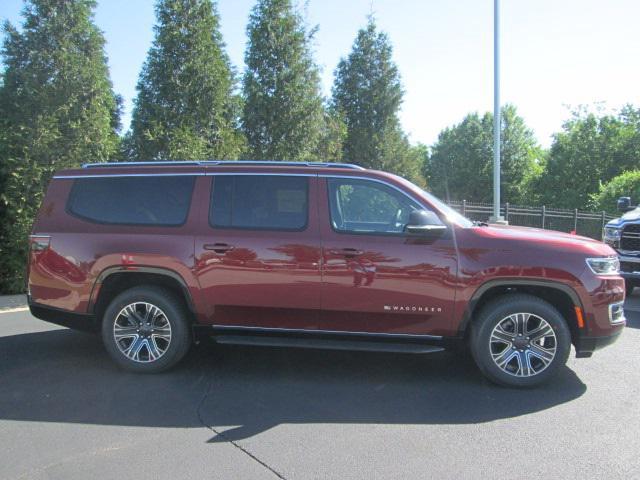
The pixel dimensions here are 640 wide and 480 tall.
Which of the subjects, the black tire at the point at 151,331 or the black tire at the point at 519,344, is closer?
the black tire at the point at 519,344

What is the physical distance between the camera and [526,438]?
3.78 metres

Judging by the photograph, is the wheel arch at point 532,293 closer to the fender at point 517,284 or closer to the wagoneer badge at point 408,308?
the fender at point 517,284

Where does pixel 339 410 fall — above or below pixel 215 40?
below

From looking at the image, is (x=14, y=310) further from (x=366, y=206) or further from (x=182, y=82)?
(x=366, y=206)

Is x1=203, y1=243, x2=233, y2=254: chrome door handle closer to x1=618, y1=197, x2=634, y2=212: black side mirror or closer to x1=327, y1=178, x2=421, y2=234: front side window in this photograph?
x1=327, y1=178, x2=421, y2=234: front side window

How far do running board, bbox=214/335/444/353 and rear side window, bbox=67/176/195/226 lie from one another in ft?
4.10

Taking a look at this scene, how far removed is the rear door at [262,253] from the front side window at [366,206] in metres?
0.22

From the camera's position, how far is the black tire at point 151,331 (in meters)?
5.05

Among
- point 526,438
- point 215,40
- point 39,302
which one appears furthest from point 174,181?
point 215,40

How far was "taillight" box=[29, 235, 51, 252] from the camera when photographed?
519cm

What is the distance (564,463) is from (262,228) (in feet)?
9.91

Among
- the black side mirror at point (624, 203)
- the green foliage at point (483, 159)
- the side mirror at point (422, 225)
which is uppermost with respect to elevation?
the green foliage at point (483, 159)

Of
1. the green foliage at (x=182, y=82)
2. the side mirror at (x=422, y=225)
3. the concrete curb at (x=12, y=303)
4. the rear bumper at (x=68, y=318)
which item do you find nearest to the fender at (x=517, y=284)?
the side mirror at (x=422, y=225)

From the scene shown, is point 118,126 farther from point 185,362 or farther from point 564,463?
point 564,463
